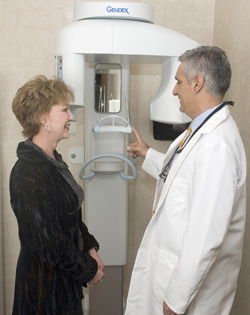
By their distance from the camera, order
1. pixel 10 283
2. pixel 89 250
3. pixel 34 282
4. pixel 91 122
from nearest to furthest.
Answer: pixel 34 282
pixel 89 250
pixel 91 122
pixel 10 283

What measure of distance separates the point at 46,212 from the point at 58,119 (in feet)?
1.22

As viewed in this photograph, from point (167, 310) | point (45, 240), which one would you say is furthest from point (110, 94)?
point (167, 310)

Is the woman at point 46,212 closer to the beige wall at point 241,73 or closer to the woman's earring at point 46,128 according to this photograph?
the woman's earring at point 46,128

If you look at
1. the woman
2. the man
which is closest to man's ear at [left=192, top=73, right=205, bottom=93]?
the man

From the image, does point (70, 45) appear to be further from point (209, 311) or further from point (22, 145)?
point (209, 311)

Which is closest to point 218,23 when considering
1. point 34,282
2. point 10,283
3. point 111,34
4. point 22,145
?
point 111,34

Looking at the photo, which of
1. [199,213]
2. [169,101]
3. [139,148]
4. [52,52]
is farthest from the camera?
[52,52]

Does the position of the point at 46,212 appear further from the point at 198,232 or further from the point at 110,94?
the point at 110,94

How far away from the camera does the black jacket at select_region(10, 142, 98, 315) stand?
4.40ft

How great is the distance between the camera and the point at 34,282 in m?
1.45

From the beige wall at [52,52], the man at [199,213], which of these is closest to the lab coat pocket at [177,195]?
the man at [199,213]

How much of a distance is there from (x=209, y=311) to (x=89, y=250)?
23.4 inches

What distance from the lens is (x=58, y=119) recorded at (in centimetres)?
150

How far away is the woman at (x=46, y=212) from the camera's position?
1.34 meters
